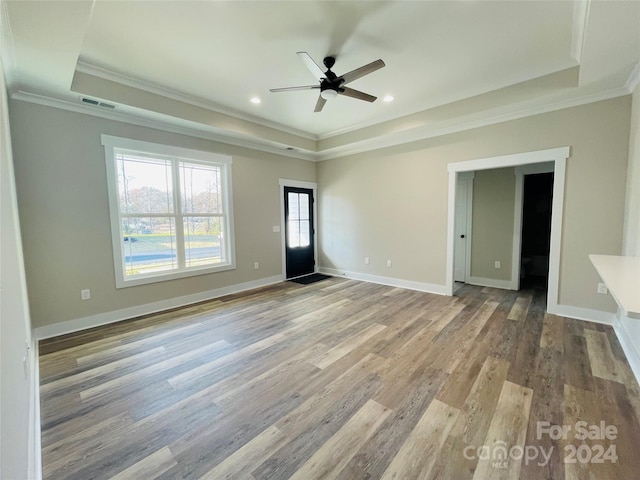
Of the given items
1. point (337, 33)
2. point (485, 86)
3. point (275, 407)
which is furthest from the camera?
point (485, 86)

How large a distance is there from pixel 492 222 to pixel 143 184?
576cm

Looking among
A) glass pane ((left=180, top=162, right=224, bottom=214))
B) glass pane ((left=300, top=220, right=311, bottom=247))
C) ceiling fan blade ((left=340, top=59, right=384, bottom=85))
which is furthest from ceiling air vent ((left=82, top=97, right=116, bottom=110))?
glass pane ((left=300, top=220, right=311, bottom=247))

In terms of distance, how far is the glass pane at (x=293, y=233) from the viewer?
572 cm

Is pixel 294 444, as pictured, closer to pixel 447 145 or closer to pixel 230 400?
pixel 230 400

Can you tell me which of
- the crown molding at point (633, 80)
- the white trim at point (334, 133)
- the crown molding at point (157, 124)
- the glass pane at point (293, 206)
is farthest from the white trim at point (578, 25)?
the glass pane at point (293, 206)

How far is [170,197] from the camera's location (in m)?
4.03

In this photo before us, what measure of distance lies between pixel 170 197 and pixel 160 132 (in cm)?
92

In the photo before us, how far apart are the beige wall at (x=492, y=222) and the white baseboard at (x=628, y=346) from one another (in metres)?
1.88

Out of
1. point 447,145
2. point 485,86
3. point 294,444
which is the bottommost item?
point 294,444

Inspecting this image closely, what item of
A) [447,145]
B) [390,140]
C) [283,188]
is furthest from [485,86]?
[283,188]

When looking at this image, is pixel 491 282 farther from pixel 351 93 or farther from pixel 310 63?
pixel 310 63

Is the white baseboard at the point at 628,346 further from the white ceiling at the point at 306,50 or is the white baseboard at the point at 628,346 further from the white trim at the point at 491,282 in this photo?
the white ceiling at the point at 306,50

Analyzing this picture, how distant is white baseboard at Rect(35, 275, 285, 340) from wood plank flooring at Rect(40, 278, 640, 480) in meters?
0.18

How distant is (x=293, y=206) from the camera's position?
5758mm
